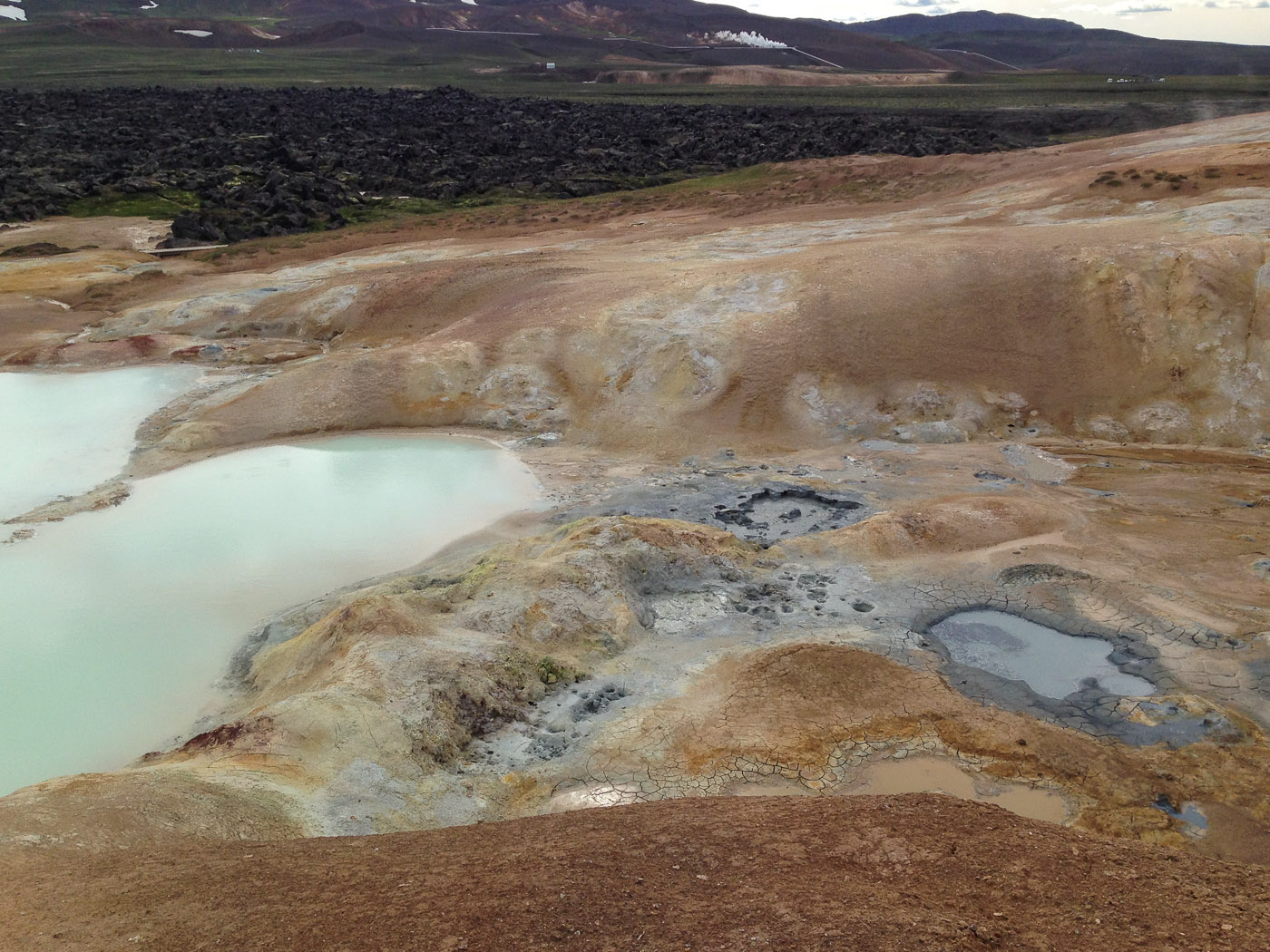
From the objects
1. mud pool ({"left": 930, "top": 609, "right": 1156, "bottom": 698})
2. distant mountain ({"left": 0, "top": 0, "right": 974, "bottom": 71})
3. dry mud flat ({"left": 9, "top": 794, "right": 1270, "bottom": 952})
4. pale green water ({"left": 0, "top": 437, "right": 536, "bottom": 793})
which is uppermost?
distant mountain ({"left": 0, "top": 0, "right": 974, "bottom": 71})

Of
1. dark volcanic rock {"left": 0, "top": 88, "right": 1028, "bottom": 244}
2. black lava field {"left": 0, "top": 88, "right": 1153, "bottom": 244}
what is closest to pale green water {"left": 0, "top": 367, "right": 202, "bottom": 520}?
black lava field {"left": 0, "top": 88, "right": 1153, "bottom": 244}

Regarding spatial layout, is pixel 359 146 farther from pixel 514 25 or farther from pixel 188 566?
pixel 514 25

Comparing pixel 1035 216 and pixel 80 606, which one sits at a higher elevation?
pixel 1035 216

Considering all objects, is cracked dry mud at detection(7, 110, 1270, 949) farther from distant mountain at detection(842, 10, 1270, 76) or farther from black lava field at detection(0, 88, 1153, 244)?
distant mountain at detection(842, 10, 1270, 76)

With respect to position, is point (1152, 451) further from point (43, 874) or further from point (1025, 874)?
point (43, 874)

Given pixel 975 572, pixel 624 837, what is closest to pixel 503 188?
pixel 975 572

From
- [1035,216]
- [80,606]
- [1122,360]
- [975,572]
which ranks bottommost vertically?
[80,606]
